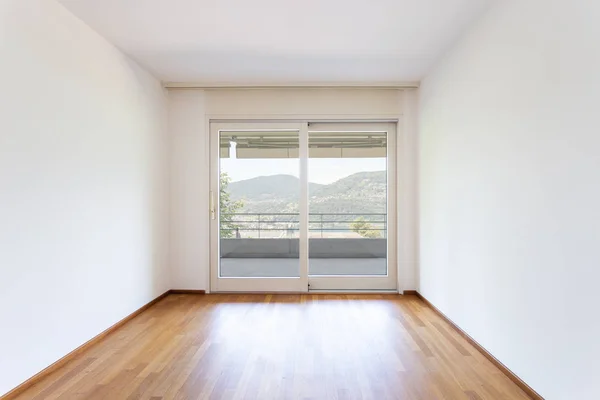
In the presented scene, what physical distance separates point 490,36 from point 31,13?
317 cm

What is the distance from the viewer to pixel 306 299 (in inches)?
166

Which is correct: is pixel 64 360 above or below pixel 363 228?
below

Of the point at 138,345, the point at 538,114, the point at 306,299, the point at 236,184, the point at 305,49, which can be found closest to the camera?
the point at 538,114

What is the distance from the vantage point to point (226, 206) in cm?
456

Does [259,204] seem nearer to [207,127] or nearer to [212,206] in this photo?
[212,206]

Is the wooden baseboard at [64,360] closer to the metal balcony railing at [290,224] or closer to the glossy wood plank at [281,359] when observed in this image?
the glossy wood plank at [281,359]

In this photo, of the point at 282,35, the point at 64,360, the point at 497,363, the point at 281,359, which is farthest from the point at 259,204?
the point at 497,363

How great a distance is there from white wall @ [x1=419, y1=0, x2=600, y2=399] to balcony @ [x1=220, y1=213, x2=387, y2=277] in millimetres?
1277

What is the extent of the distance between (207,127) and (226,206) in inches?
39.9

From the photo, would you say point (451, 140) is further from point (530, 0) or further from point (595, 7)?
point (595, 7)

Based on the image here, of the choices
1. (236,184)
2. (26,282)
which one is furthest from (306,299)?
(26,282)

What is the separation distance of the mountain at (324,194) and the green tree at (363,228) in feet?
0.39

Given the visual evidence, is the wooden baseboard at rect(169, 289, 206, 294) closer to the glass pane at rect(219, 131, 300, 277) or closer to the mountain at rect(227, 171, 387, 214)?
the glass pane at rect(219, 131, 300, 277)

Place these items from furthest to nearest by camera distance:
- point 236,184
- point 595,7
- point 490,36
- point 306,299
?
point 236,184 < point 306,299 < point 490,36 < point 595,7
